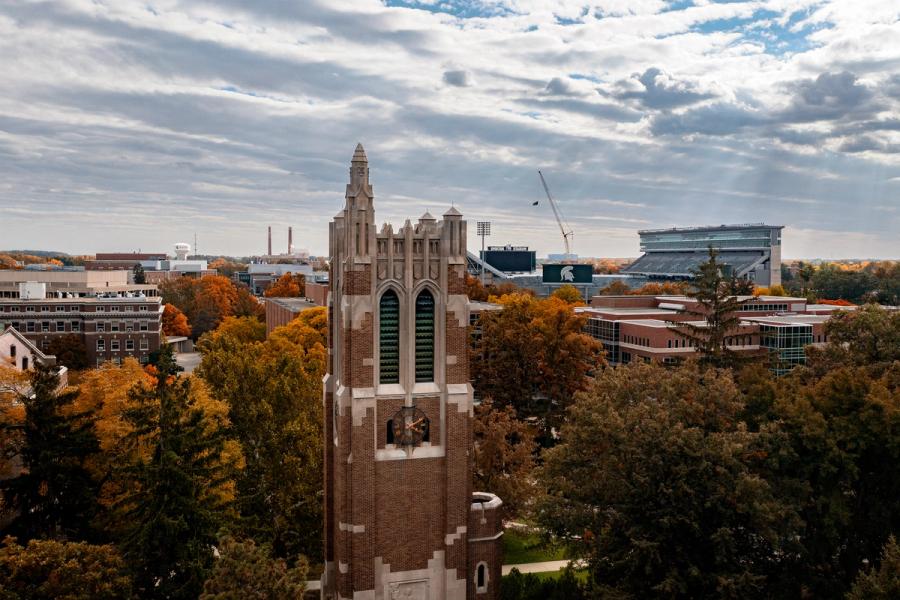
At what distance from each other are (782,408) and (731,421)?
2049mm

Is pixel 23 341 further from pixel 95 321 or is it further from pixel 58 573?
pixel 58 573

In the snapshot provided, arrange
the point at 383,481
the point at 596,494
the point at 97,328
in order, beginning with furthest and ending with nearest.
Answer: the point at 97,328, the point at 596,494, the point at 383,481

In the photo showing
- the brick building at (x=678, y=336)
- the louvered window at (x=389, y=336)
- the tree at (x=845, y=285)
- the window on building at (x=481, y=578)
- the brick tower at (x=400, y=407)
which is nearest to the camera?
the brick tower at (x=400, y=407)

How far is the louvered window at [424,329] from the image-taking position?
23.4 meters

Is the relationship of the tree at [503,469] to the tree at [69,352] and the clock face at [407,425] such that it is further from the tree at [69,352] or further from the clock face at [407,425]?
the tree at [69,352]

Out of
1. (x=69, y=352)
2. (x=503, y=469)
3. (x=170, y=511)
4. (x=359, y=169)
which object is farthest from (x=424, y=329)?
(x=69, y=352)

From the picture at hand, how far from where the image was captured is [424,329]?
2338cm

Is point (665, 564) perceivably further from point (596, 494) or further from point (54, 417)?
point (54, 417)

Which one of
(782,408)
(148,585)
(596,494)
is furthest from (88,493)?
(782,408)

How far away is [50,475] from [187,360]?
258 ft

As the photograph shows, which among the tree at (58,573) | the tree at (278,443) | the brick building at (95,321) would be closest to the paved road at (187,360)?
the brick building at (95,321)

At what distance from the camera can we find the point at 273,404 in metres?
37.3

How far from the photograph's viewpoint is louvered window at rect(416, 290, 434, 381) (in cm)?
2336

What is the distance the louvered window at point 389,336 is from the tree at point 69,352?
65.7m
